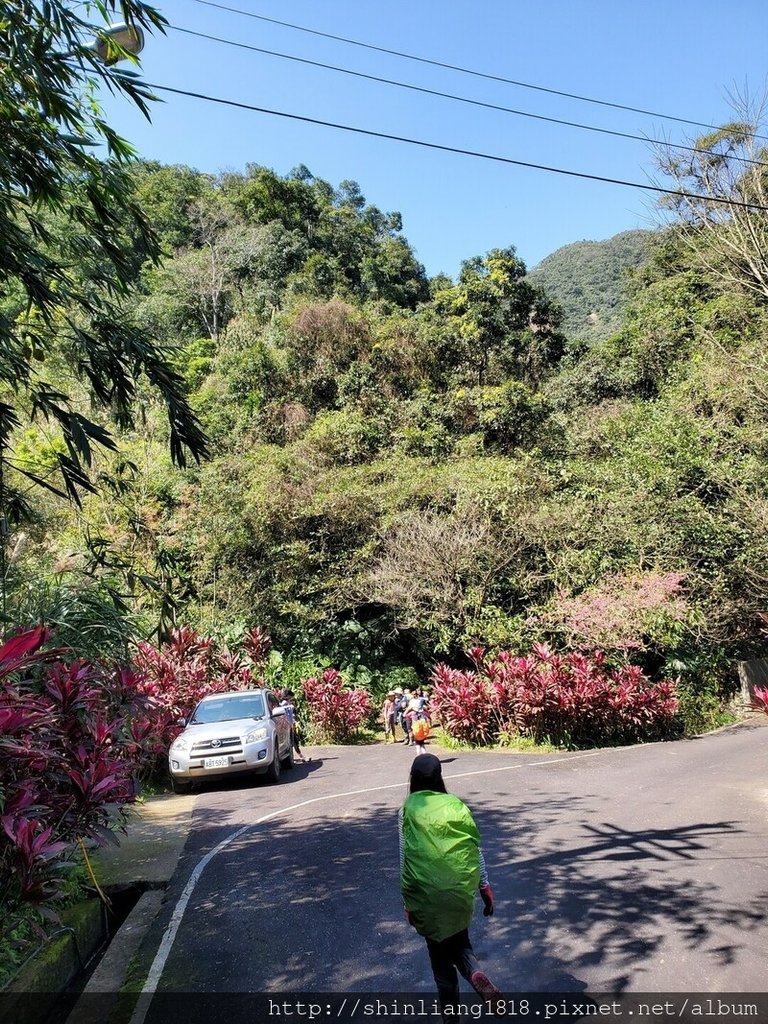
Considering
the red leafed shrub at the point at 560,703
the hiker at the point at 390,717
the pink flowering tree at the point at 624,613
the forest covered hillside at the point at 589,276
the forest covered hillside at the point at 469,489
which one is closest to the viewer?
the red leafed shrub at the point at 560,703

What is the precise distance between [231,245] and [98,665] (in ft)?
128

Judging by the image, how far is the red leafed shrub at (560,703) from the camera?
13.5 metres

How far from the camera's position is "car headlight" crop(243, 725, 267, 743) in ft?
33.3

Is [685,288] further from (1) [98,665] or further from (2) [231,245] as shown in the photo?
(1) [98,665]

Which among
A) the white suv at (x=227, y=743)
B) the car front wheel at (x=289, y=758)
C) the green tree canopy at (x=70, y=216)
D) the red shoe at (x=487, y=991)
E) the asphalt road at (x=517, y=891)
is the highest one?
the green tree canopy at (x=70, y=216)

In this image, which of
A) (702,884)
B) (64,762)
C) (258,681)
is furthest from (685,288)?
(64,762)

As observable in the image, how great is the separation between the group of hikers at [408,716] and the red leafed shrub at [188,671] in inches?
150

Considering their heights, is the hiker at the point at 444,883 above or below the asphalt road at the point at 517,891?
above

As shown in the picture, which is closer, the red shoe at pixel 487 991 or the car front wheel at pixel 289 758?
the red shoe at pixel 487 991

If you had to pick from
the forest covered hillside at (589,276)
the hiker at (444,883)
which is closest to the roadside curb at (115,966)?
the hiker at (444,883)

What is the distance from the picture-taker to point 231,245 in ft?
132

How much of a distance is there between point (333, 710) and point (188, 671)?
3683 millimetres

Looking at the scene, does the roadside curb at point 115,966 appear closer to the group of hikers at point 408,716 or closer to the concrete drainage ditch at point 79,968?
the concrete drainage ditch at point 79,968

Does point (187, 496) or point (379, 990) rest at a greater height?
point (187, 496)
